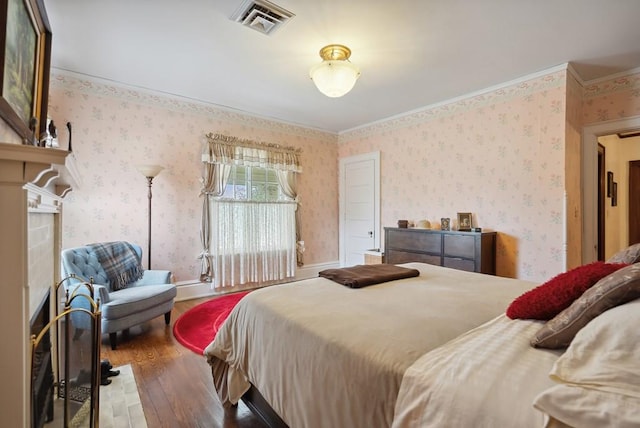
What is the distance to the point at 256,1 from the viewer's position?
204 centimetres

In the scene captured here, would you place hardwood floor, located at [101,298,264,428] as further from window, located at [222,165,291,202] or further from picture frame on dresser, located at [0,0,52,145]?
window, located at [222,165,291,202]

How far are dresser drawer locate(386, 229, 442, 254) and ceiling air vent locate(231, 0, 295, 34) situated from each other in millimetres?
2756

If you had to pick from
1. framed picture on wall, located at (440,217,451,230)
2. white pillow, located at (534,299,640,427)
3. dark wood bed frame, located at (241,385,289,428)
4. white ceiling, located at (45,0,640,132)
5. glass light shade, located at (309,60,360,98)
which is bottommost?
dark wood bed frame, located at (241,385,289,428)

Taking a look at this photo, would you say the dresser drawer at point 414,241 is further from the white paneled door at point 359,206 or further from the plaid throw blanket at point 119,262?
the plaid throw blanket at point 119,262

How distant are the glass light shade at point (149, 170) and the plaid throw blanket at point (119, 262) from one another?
0.79 metres

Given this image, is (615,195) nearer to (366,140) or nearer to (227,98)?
(366,140)

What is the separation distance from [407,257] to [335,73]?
98.5 inches

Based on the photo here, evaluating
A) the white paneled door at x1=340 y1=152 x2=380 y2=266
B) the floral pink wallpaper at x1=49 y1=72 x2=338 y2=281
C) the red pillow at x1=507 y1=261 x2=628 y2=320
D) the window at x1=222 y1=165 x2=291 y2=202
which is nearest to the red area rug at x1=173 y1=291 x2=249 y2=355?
the floral pink wallpaper at x1=49 y1=72 x2=338 y2=281

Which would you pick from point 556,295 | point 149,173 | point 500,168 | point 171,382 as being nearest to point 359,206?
point 500,168

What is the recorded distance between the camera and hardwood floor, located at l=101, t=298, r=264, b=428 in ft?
5.65

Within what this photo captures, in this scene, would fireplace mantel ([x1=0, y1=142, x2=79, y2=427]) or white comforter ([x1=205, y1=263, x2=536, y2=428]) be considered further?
white comforter ([x1=205, y1=263, x2=536, y2=428])

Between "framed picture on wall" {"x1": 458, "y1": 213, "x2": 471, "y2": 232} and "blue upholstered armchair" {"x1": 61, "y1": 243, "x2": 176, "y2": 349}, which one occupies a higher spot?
"framed picture on wall" {"x1": 458, "y1": 213, "x2": 471, "y2": 232}

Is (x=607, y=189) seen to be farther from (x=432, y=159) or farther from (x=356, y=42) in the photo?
(x=356, y=42)

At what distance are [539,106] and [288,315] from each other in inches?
132
